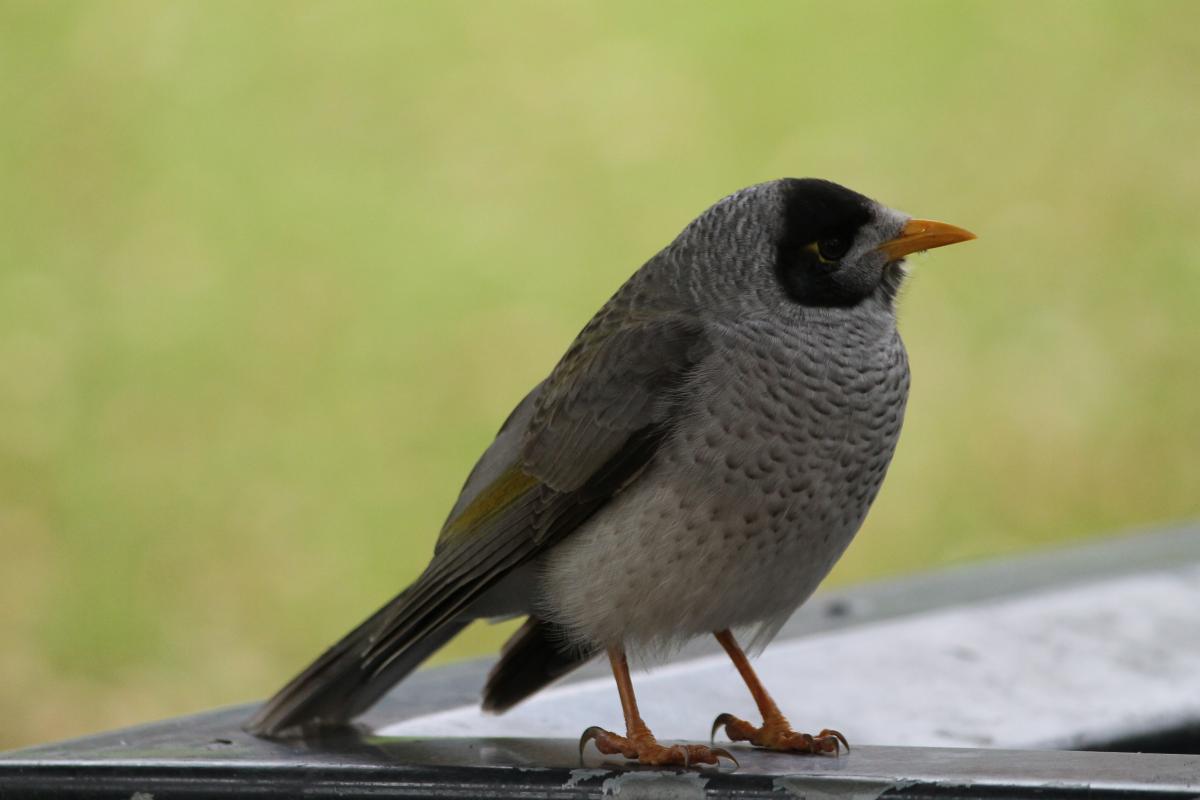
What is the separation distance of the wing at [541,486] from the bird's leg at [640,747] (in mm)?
322

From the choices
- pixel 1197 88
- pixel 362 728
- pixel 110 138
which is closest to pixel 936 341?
pixel 1197 88

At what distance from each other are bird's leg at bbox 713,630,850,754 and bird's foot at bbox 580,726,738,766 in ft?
0.46

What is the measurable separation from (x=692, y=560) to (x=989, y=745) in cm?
59

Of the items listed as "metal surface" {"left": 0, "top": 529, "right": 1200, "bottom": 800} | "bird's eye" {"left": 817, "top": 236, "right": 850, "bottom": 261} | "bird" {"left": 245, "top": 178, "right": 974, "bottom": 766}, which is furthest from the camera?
"bird's eye" {"left": 817, "top": 236, "right": 850, "bottom": 261}

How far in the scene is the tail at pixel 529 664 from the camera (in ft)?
10.4

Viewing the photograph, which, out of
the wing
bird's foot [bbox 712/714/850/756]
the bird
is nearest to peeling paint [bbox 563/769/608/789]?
Result: the bird

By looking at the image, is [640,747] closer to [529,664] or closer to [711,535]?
[711,535]

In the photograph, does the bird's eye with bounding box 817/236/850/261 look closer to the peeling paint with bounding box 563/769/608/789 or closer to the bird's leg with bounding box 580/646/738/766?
the bird's leg with bounding box 580/646/738/766

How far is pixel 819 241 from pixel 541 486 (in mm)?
610

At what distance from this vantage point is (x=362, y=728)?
3.17 metres

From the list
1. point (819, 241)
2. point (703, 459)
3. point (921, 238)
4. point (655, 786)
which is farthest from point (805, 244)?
point (655, 786)

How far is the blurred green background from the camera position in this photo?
7.67 meters

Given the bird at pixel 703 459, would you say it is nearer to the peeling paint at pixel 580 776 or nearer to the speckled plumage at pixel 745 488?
the speckled plumage at pixel 745 488

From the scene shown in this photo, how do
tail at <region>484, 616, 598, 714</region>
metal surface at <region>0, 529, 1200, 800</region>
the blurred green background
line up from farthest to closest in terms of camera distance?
the blurred green background → tail at <region>484, 616, 598, 714</region> → metal surface at <region>0, 529, 1200, 800</region>
